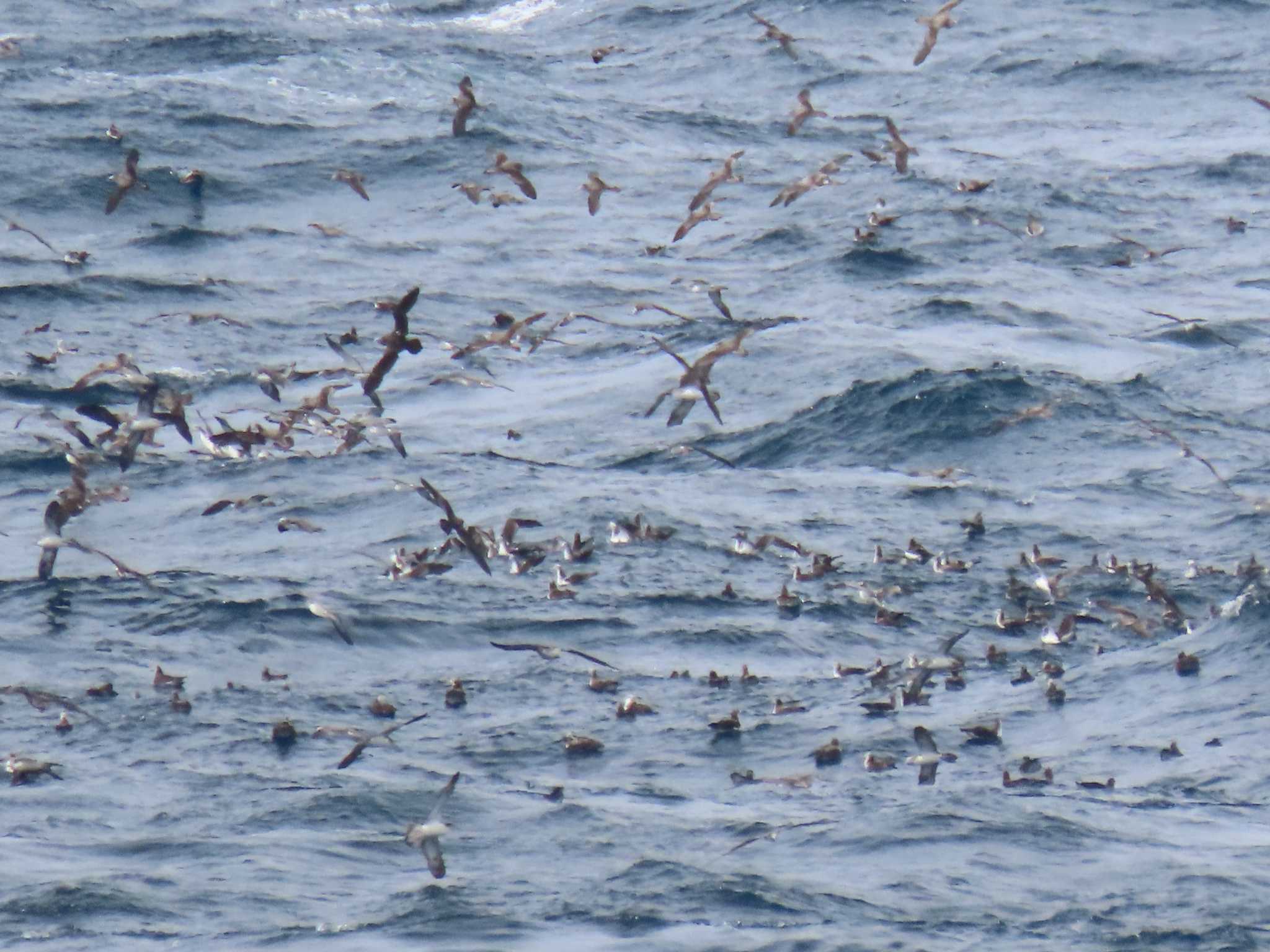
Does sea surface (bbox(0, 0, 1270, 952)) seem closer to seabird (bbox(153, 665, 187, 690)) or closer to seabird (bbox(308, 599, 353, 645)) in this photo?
seabird (bbox(153, 665, 187, 690))

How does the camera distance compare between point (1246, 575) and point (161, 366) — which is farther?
point (161, 366)

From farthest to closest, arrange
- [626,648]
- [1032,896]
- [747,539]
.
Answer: [747,539] < [626,648] < [1032,896]

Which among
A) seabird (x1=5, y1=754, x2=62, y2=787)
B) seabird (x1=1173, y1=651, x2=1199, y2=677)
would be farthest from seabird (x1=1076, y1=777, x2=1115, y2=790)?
seabird (x1=5, y1=754, x2=62, y2=787)

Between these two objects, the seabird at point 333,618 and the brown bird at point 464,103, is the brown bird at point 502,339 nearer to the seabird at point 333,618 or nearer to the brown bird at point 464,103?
the brown bird at point 464,103

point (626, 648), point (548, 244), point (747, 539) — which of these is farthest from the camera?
point (548, 244)

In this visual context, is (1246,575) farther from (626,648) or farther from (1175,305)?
(1175,305)

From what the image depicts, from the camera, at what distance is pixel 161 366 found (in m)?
23.1

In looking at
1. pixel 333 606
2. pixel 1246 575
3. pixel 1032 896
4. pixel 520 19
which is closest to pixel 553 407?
pixel 333 606

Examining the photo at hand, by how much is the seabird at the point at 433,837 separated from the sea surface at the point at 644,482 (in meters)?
0.22

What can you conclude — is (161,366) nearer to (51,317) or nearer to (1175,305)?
(51,317)

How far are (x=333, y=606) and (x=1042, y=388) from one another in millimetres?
8389

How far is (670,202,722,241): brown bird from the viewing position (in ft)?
82.7

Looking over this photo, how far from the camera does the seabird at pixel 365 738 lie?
40.9 feet

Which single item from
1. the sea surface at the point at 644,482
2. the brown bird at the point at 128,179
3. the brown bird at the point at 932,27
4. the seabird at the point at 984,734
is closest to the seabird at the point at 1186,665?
the sea surface at the point at 644,482
